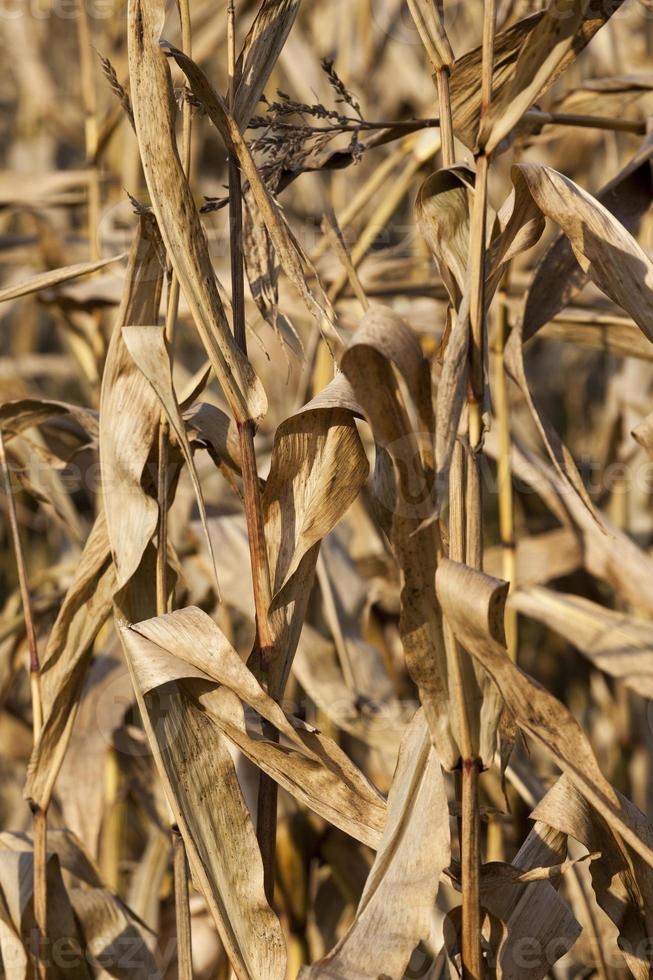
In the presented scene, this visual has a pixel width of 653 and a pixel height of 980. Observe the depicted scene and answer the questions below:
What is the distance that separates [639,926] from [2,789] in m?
1.17

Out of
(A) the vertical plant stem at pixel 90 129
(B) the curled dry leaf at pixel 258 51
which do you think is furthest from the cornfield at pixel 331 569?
(A) the vertical plant stem at pixel 90 129

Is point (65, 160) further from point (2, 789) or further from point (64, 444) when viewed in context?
point (64, 444)

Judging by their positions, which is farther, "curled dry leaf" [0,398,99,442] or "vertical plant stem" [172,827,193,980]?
"curled dry leaf" [0,398,99,442]

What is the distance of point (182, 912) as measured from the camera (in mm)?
580

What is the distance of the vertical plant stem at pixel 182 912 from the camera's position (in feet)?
1.88

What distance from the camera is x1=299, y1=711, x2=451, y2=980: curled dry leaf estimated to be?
19.2 inches

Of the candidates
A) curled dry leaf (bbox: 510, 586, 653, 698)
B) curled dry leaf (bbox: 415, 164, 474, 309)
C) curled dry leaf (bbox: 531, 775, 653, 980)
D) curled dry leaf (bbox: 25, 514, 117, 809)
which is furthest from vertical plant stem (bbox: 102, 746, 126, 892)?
curled dry leaf (bbox: 415, 164, 474, 309)

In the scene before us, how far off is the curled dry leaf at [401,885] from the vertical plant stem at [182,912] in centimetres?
11

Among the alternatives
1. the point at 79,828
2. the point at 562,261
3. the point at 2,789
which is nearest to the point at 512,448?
the point at 562,261

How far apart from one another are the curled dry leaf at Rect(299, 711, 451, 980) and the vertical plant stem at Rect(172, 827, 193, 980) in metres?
0.11

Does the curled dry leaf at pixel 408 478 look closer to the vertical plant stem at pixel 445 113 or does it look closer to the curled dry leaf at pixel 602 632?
the vertical plant stem at pixel 445 113

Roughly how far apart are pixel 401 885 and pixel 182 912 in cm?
15

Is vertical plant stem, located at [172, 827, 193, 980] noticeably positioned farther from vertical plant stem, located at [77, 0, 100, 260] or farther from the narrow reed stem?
vertical plant stem, located at [77, 0, 100, 260]

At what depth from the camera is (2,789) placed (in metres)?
1.54
